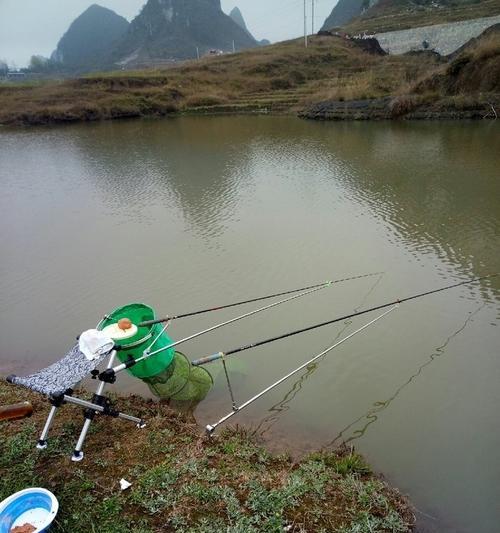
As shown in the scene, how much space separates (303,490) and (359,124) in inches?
1033

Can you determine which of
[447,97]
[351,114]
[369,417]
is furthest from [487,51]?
[369,417]

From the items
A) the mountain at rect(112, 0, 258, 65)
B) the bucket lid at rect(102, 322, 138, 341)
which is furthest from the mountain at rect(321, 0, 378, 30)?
the bucket lid at rect(102, 322, 138, 341)

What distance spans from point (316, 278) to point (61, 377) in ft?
17.7

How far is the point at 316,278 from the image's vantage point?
7.96 m

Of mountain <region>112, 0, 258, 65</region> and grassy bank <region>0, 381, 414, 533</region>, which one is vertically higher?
mountain <region>112, 0, 258, 65</region>

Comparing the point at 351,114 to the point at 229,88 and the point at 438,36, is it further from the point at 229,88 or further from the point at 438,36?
the point at 438,36

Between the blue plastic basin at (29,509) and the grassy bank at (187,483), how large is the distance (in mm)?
164

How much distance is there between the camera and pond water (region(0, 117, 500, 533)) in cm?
453

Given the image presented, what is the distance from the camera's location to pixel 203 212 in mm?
12031

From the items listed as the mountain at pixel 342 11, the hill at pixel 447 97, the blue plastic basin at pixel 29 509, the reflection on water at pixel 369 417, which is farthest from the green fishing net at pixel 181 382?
the mountain at pixel 342 11

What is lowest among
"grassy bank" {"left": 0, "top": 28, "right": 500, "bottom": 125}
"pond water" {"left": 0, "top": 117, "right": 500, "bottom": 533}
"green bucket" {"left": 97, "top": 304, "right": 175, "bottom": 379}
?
"pond water" {"left": 0, "top": 117, "right": 500, "bottom": 533}

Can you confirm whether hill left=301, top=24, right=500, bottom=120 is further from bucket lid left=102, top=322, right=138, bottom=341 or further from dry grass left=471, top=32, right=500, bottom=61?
bucket lid left=102, top=322, right=138, bottom=341

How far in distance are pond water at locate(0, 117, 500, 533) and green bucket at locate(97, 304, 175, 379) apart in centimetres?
106

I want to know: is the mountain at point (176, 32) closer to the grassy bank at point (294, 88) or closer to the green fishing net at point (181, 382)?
the grassy bank at point (294, 88)
